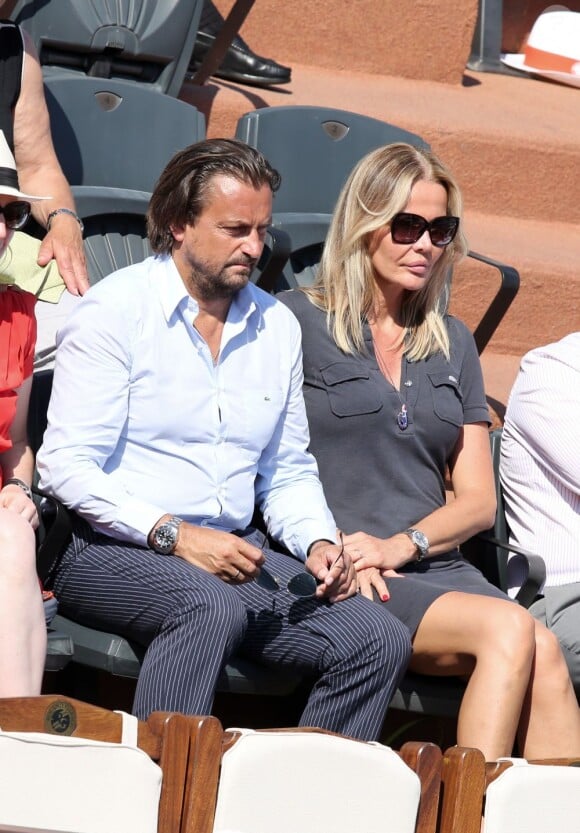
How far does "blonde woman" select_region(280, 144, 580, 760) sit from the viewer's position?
2.89 metres

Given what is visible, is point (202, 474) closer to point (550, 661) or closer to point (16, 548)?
point (16, 548)

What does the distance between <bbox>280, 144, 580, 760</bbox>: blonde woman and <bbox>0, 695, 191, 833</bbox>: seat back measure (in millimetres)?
978

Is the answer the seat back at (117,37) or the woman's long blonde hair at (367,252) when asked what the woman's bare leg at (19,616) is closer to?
the woman's long blonde hair at (367,252)

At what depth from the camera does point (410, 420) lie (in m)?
3.19

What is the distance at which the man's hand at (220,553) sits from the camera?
2.71 metres

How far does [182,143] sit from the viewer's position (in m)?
4.08

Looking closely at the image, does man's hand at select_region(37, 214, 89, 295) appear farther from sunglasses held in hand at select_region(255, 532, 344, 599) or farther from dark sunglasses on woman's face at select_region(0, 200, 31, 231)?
sunglasses held in hand at select_region(255, 532, 344, 599)

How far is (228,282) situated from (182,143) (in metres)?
1.28

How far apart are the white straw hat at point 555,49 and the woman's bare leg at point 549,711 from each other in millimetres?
4016

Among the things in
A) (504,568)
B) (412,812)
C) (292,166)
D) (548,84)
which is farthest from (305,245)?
(548,84)

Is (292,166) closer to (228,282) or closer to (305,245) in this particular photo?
(305,245)

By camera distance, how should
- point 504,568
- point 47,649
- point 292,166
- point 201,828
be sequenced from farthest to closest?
point 292,166
point 504,568
point 47,649
point 201,828

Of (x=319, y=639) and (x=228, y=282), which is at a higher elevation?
(x=228, y=282)

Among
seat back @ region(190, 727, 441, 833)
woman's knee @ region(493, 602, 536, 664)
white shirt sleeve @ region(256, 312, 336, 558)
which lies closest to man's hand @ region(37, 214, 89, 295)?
white shirt sleeve @ region(256, 312, 336, 558)
